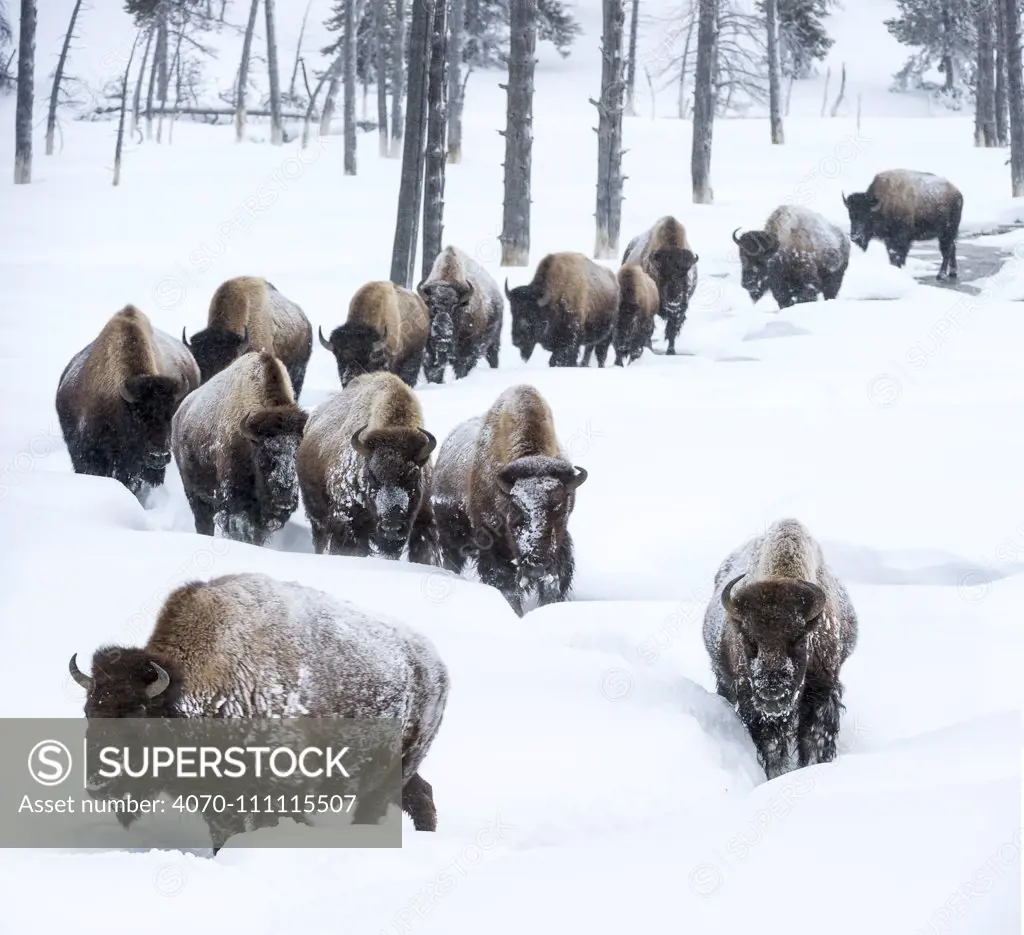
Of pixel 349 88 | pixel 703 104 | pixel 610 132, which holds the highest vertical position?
pixel 349 88

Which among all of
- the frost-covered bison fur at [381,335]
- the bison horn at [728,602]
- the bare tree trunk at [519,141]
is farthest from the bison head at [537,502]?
the bare tree trunk at [519,141]

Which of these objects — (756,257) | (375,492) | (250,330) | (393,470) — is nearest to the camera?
(393,470)

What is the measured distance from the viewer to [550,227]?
22406 mm

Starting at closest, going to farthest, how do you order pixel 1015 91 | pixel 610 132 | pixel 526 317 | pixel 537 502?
1. pixel 537 502
2. pixel 526 317
3. pixel 610 132
4. pixel 1015 91

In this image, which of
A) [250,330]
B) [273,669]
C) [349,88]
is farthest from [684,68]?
[273,669]

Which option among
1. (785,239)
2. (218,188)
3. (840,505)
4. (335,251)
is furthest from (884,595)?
(218,188)

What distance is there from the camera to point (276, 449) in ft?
23.9

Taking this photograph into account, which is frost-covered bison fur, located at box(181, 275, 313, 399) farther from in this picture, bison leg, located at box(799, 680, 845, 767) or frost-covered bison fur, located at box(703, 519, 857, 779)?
bison leg, located at box(799, 680, 845, 767)

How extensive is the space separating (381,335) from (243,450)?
3.76 metres

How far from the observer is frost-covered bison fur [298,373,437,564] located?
6.96 metres

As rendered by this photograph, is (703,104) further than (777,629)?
Yes

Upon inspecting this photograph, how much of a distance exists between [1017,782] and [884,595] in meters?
2.97

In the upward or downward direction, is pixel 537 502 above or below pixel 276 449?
below

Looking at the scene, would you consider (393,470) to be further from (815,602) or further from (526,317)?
(526,317)
